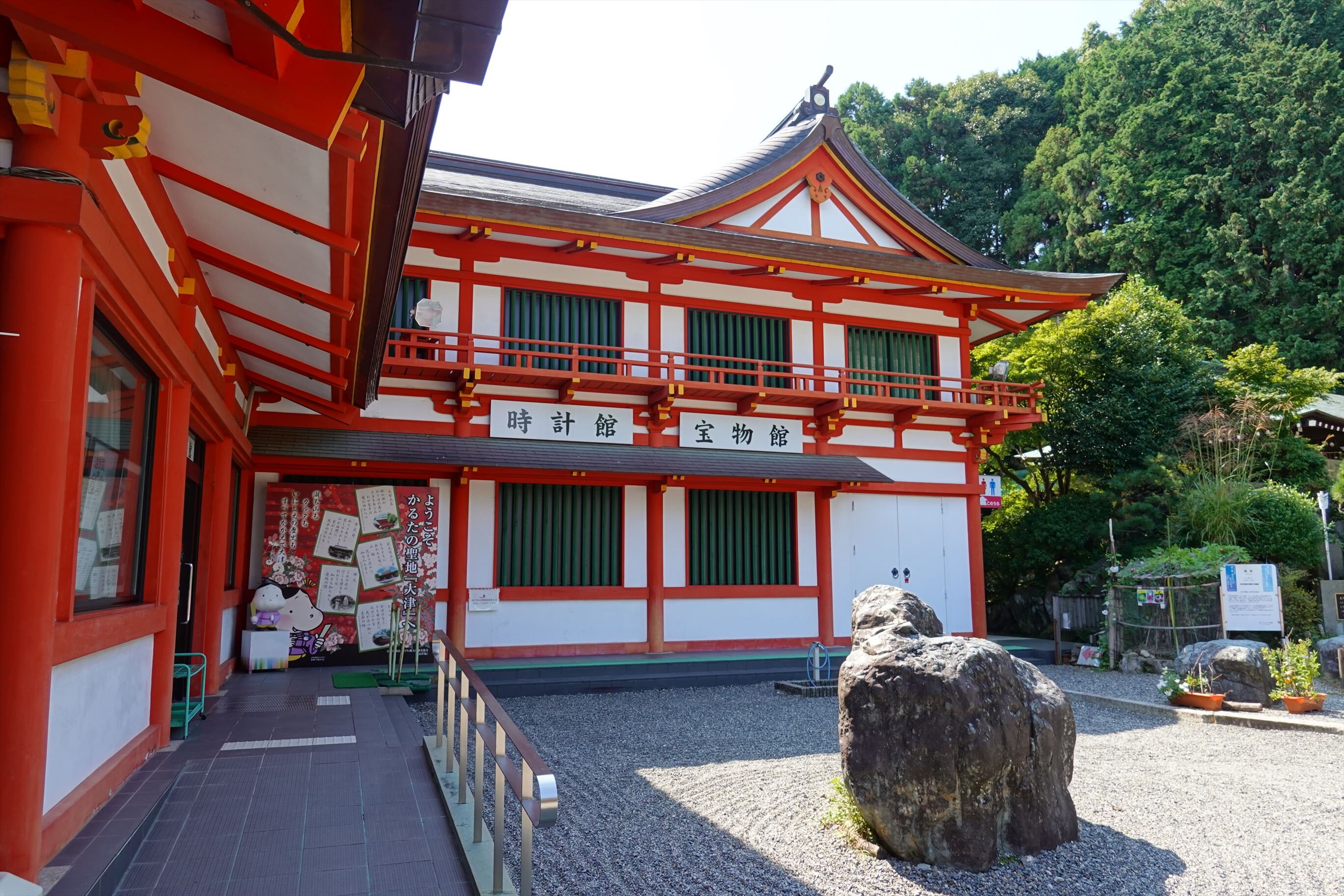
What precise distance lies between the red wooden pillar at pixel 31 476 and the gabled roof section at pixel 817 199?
10.5 meters

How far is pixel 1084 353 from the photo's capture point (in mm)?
17266

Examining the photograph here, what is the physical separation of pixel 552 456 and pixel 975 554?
7302 mm

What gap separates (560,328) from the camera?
12.0 metres

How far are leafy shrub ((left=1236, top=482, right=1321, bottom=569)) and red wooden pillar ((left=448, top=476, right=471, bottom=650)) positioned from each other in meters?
11.9

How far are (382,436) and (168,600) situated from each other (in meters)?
5.30

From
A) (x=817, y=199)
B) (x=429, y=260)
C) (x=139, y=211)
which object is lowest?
(x=139, y=211)

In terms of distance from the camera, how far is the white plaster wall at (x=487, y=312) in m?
11.6

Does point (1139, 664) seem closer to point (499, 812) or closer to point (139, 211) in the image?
point (499, 812)

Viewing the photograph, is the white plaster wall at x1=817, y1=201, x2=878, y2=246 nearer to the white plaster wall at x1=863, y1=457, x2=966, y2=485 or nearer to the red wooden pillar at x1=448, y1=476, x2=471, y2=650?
the white plaster wall at x1=863, y1=457, x2=966, y2=485

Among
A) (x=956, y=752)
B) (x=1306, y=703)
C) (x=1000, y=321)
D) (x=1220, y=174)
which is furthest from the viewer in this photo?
(x=1220, y=174)

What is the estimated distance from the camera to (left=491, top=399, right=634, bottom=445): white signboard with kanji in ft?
37.4

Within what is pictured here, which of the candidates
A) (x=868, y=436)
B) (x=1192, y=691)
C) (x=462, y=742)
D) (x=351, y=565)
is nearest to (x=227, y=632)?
(x=351, y=565)

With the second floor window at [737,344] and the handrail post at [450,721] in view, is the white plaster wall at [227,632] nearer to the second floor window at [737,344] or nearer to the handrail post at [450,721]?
the handrail post at [450,721]

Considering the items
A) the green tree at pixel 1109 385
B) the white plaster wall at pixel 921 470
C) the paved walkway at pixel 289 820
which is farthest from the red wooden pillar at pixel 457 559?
the green tree at pixel 1109 385
